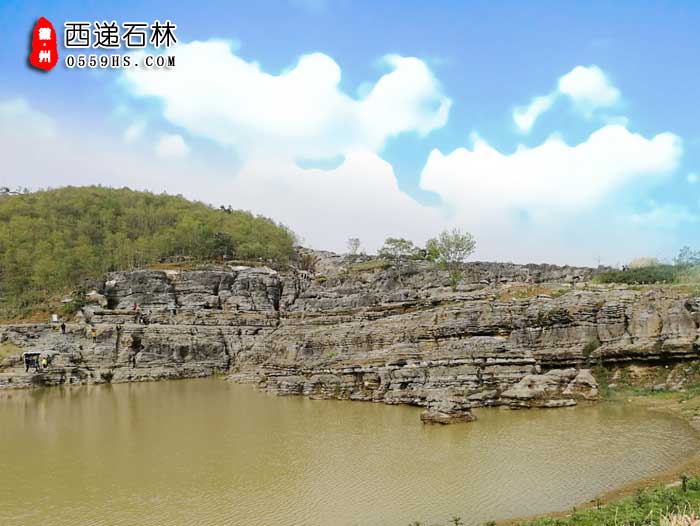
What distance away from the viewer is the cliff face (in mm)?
29562

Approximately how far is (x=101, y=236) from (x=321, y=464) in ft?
258

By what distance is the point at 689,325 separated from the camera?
95.2 feet

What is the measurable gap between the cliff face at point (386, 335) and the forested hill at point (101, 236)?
14.0 meters

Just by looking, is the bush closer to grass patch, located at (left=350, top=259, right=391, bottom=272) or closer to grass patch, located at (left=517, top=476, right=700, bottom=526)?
grass patch, located at (left=350, top=259, right=391, bottom=272)

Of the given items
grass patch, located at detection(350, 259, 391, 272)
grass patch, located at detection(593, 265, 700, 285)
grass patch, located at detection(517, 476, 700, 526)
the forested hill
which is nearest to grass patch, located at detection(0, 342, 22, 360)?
the forested hill

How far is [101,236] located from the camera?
85.6m

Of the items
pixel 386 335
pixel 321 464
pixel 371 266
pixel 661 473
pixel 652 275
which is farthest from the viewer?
pixel 371 266

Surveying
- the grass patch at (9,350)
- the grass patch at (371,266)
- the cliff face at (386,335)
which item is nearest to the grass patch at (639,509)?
the cliff face at (386,335)

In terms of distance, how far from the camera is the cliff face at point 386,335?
29.6 metres

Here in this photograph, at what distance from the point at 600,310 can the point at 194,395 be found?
94.8 ft

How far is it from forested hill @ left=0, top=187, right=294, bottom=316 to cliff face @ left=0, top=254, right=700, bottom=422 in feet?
46.0

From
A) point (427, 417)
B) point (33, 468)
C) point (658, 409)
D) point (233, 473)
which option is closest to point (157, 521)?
point (233, 473)

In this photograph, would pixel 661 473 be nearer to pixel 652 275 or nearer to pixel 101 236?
pixel 652 275

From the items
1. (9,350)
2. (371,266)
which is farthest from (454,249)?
(9,350)
